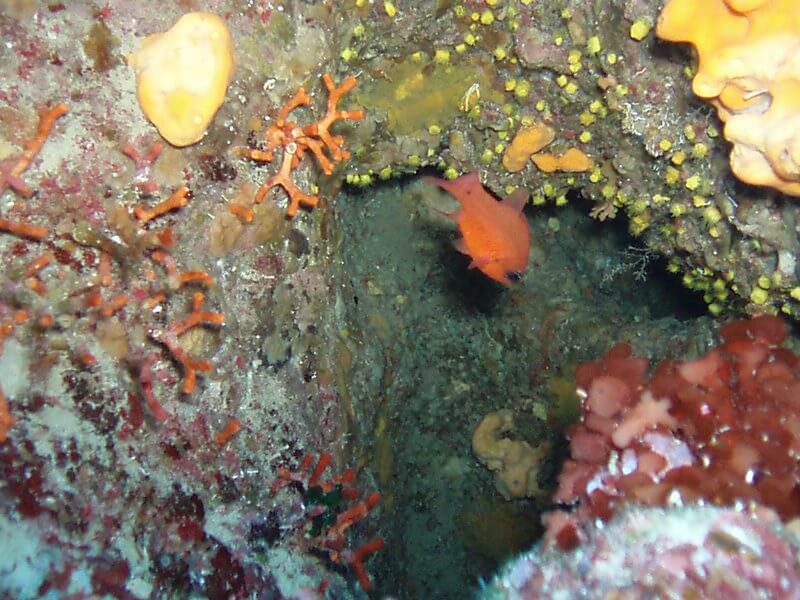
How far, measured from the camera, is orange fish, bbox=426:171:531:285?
355 centimetres

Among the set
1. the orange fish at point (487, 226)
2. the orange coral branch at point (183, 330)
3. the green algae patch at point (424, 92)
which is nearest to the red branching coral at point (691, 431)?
the orange fish at point (487, 226)

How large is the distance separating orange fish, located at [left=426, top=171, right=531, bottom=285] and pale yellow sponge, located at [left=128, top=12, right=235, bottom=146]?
128cm

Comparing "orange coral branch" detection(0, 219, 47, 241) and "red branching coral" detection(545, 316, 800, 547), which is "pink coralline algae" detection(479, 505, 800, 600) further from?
"orange coral branch" detection(0, 219, 47, 241)

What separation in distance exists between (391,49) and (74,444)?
9.79ft

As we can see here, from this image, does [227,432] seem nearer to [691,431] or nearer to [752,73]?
[691,431]

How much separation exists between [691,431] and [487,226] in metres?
1.55

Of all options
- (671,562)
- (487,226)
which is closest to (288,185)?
(487,226)

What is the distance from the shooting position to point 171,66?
9.25ft

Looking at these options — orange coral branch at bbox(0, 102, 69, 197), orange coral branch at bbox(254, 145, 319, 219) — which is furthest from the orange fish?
orange coral branch at bbox(0, 102, 69, 197)

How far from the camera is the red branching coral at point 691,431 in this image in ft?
8.41

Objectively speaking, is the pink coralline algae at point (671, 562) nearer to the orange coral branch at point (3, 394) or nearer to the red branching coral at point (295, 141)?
the orange coral branch at point (3, 394)

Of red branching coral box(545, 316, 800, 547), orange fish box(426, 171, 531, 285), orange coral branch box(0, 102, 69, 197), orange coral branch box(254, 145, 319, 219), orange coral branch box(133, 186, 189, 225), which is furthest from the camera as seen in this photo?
orange fish box(426, 171, 531, 285)

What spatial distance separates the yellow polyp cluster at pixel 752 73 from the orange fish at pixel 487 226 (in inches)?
46.8

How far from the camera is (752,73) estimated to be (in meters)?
2.68
